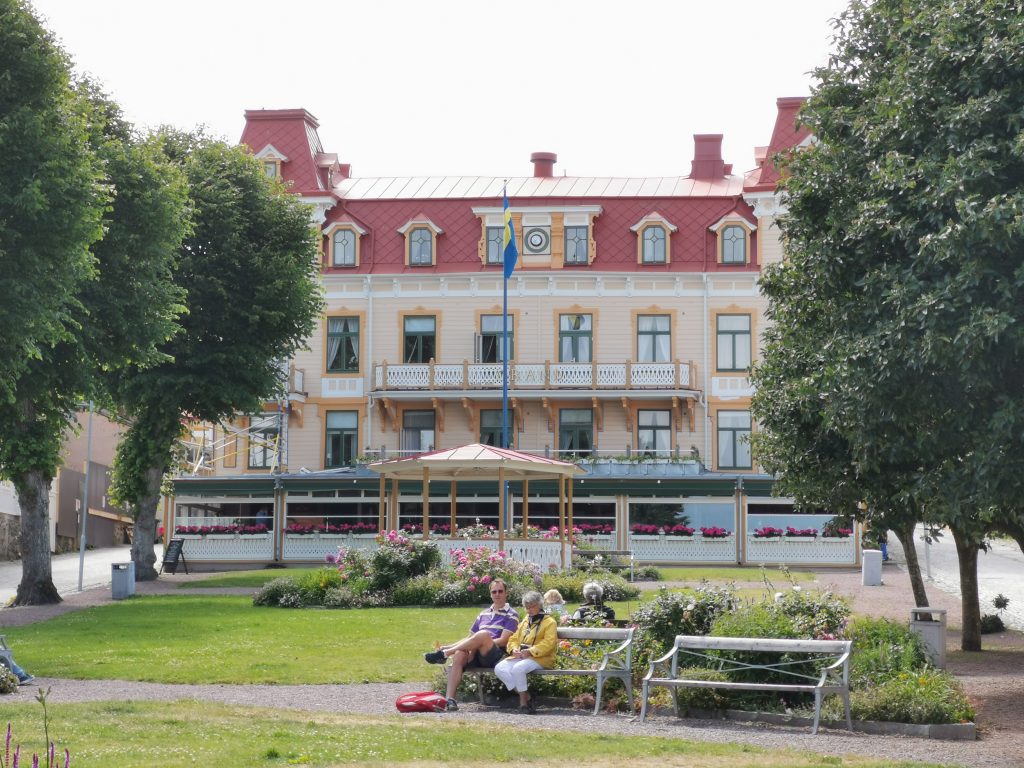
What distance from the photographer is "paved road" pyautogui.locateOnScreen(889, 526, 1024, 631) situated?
29.0m

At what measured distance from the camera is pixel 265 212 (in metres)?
36.1

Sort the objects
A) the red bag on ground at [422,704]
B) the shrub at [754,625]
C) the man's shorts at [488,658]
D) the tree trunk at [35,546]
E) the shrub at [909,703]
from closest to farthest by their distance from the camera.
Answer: the shrub at [909,703]
the red bag on ground at [422,704]
the shrub at [754,625]
the man's shorts at [488,658]
the tree trunk at [35,546]

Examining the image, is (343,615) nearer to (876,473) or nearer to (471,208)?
(876,473)

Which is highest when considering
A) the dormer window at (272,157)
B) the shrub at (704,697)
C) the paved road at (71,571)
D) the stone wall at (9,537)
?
the dormer window at (272,157)

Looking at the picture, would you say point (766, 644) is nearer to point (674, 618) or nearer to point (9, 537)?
point (674, 618)

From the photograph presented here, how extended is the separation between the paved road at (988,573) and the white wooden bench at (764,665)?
37.9ft

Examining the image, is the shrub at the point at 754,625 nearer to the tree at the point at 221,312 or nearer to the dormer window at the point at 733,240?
the tree at the point at 221,312

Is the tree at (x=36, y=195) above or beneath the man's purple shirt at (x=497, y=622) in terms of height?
above

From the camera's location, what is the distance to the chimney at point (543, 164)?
173 feet

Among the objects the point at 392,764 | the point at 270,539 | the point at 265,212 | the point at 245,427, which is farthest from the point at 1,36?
the point at 245,427

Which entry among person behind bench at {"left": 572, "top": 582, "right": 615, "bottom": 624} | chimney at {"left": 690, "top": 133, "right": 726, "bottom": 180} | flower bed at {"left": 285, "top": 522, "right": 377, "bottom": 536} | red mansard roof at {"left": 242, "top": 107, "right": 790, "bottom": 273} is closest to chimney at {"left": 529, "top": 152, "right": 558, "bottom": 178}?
red mansard roof at {"left": 242, "top": 107, "right": 790, "bottom": 273}

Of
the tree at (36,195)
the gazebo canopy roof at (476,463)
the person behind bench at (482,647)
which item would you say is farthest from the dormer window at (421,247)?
the person behind bench at (482,647)

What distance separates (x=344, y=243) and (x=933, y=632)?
35312 millimetres

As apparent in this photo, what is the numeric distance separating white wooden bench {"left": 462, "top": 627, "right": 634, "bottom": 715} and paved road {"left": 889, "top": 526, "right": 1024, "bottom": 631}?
1186cm
